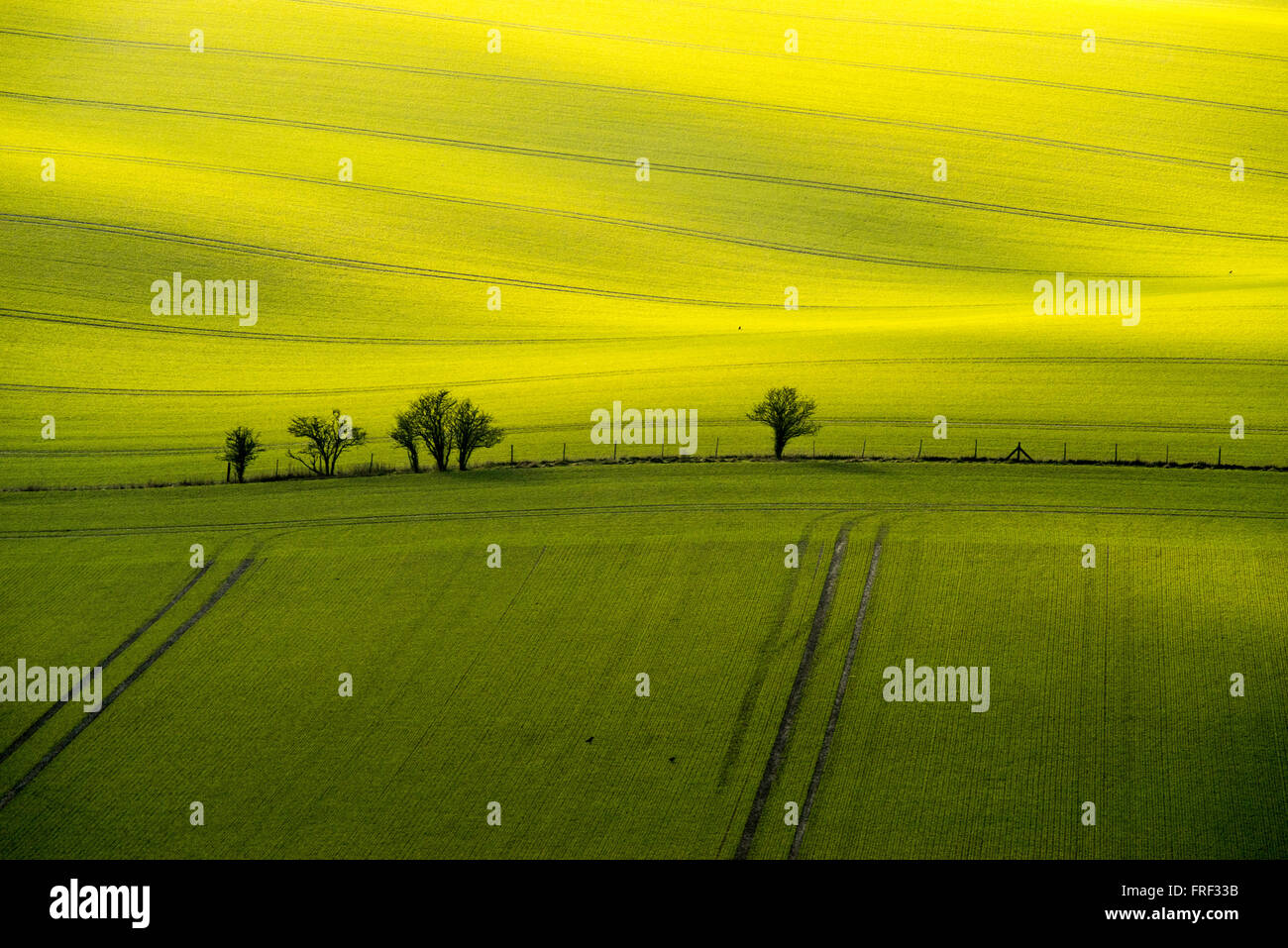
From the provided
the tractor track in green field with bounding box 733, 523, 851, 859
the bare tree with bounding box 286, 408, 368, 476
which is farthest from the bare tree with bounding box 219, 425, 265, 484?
the tractor track in green field with bounding box 733, 523, 851, 859

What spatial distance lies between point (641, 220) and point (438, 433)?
26130mm

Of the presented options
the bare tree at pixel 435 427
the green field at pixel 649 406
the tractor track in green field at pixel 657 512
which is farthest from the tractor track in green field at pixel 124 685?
the bare tree at pixel 435 427

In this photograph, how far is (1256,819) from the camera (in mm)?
25406

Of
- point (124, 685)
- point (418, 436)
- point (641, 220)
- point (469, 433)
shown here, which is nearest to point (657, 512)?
point (469, 433)

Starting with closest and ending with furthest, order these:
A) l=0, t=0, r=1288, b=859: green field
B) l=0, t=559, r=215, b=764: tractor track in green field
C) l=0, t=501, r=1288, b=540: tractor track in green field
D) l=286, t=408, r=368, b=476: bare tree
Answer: l=0, t=0, r=1288, b=859: green field, l=0, t=559, r=215, b=764: tractor track in green field, l=0, t=501, r=1288, b=540: tractor track in green field, l=286, t=408, r=368, b=476: bare tree

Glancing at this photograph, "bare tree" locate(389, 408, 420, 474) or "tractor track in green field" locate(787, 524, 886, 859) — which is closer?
"tractor track in green field" locate(787, 524, 886, 859)

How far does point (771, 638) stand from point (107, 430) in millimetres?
27508

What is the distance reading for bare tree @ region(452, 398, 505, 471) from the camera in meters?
43.0

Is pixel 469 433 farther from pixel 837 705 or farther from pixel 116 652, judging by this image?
pixel 837 705

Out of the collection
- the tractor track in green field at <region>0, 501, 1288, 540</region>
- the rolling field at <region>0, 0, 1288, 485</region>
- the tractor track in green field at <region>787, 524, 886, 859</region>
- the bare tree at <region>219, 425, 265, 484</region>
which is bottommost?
the tractor track in green field at <region>787, 524, 886, 859</region>

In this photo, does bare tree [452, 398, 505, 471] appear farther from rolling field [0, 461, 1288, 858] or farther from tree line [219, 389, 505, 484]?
rolling field [0, 461, 1288, 858]

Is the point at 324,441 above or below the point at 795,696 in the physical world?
above

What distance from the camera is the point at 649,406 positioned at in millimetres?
48688

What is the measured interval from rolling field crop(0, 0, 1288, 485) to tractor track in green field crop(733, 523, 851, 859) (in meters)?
9.61
